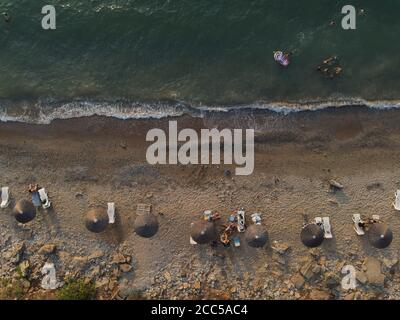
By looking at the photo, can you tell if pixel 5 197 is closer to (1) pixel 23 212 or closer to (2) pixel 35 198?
(2) pixel 35 198

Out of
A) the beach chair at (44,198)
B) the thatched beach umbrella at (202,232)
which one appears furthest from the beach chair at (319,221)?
the beach chair at (44,198)

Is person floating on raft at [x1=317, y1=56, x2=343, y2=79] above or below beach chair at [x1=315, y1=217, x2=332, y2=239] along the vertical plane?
above

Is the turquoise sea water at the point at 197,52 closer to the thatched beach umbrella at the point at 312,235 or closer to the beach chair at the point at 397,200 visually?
the beach chair at the point at 397,200

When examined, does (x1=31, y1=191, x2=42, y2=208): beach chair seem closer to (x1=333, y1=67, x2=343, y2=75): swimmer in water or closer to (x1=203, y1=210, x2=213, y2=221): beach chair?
(x1=203, y1=210, x2=213, y2=221): beach chair

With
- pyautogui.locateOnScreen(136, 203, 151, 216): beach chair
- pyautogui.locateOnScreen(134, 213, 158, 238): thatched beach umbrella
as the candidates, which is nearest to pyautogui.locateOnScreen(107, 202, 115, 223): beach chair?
pyautogui.locateOnScreen(136, 203, 151, 216): beach chair

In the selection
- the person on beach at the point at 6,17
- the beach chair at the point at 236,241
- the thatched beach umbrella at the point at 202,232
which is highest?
the person on beach at the point at 6,17

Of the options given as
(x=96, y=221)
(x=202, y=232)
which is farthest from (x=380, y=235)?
(x=96, y=221)
